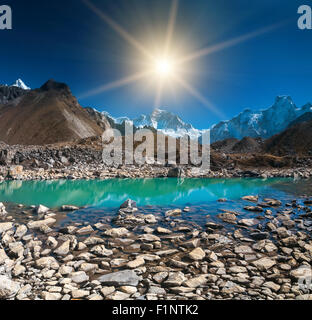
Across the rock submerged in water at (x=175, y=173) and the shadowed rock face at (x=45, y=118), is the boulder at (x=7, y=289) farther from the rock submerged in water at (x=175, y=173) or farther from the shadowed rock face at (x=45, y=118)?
the shadowed rock face at (x=45, y=118)

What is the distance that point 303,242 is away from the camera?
6.45 metres

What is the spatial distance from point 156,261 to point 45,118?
97.3 m

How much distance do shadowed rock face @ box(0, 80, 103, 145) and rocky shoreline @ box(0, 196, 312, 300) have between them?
74847 millimetres

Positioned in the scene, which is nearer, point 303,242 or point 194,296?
point 194,296

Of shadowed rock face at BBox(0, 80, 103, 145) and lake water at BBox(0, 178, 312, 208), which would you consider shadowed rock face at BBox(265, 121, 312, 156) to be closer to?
lake water at BBox(0, 178, 312, 208)

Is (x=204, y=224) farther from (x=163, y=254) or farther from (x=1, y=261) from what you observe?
(x=1, y=261)

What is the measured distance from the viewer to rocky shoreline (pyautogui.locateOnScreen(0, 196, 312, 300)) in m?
3.97

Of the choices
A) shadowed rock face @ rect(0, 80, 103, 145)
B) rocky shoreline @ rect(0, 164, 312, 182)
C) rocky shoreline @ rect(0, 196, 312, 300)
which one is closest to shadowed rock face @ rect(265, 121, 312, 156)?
rocky shoreline @ rect(0, 164, 312, 182)

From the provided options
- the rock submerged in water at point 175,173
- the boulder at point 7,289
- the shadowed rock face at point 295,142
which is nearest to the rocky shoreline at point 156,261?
the boulder at point 7,289

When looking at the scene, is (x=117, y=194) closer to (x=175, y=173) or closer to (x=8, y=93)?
(x=175, y=173)

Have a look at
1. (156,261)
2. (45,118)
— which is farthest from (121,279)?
(45,118)
